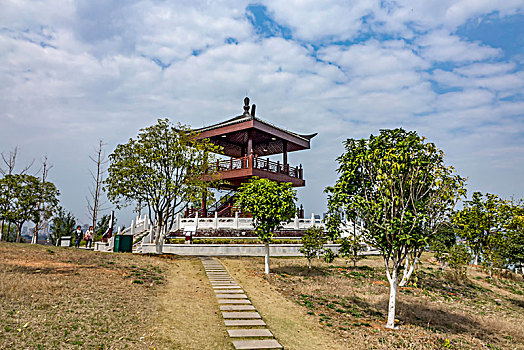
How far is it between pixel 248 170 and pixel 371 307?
53.3ft

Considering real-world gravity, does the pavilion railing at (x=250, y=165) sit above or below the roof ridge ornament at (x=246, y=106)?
below

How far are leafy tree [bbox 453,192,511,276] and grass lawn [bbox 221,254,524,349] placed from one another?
1685 mm

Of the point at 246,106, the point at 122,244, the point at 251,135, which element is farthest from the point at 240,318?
the point at 246,106

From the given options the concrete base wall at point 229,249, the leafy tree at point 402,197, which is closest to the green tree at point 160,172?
the concrete base wall at point 229,249

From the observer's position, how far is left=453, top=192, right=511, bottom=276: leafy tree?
19.7 metres

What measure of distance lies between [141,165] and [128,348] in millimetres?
15501

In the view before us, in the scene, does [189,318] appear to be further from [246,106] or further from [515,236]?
[246,106]

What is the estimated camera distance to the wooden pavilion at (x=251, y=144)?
90.9 feet

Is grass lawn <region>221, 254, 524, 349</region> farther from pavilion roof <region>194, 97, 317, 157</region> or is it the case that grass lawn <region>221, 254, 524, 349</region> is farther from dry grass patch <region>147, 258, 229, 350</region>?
pavilion roof <region>194, 97, 317, 157</region>

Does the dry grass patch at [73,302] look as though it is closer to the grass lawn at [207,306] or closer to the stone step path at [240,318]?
the grass lawn at [207,306]

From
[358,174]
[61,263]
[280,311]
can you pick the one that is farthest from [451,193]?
[61,263]

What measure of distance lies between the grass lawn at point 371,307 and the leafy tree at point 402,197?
55.2 inches

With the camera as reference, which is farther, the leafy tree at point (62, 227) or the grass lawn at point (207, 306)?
the leafy tree at point (62, 227)

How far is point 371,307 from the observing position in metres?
12.6
